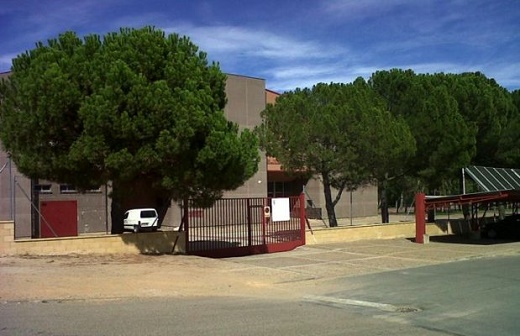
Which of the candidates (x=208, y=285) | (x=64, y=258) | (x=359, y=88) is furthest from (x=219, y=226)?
(x=359, y=88)

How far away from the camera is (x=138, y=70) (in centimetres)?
1880

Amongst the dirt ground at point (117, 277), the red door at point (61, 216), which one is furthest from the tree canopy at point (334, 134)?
the red door at point (61, 216)

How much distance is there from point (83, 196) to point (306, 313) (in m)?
34.1

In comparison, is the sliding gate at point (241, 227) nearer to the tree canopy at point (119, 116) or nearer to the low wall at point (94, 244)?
the low wall at point (94, 244)

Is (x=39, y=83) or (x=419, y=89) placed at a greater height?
(x=419, y=89)

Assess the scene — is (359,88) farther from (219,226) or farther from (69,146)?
(69,146)

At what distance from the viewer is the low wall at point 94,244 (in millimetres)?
18453

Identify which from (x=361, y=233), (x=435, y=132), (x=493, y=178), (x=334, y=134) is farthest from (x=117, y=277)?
(x=493, y=178)

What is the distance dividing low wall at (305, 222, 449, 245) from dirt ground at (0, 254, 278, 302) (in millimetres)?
9028

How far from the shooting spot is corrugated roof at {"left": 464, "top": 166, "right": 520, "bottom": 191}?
30.9 m

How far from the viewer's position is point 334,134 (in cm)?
2900

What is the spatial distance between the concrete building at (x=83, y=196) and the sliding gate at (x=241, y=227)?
18.9 ft

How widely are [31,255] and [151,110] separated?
606 centimetres

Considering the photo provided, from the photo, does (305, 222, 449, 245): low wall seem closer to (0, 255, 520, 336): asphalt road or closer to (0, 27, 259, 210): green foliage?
(0, 27, 259, 210): green foliage
